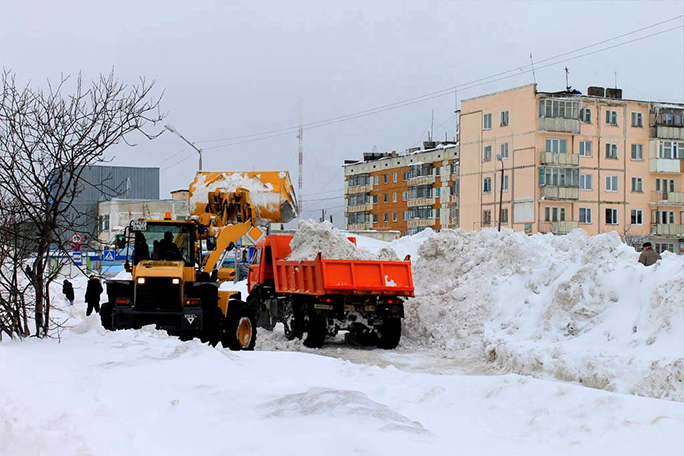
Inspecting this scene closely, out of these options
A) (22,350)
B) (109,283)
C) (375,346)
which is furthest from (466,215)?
(22,350)

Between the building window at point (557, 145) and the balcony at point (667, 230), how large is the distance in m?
9.91

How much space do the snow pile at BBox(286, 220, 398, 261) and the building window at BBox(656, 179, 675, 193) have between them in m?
51.7

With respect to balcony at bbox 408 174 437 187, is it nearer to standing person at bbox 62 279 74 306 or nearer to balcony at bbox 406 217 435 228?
balcony at bbox 406 217 435 228

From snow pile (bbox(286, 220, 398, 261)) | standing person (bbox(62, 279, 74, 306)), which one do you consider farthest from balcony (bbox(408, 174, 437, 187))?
snow pile (bbox(286, 220, 398, 261))

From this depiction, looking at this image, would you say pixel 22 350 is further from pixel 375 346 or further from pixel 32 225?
pixel 375 346

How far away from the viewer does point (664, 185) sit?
223 feet

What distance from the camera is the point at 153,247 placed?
659 inches

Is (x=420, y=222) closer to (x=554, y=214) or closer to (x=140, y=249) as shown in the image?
(x=554, y=214)

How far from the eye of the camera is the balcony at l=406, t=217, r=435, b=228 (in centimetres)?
8475

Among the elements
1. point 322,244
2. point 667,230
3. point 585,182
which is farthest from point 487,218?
point 322,244

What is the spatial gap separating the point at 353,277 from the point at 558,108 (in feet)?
157

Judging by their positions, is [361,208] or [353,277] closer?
[353,277]

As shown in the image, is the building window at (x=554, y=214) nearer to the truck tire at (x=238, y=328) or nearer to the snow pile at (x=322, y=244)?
the snow pile at (x=322, y=244)

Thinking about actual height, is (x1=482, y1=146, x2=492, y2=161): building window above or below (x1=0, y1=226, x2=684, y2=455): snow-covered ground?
above
